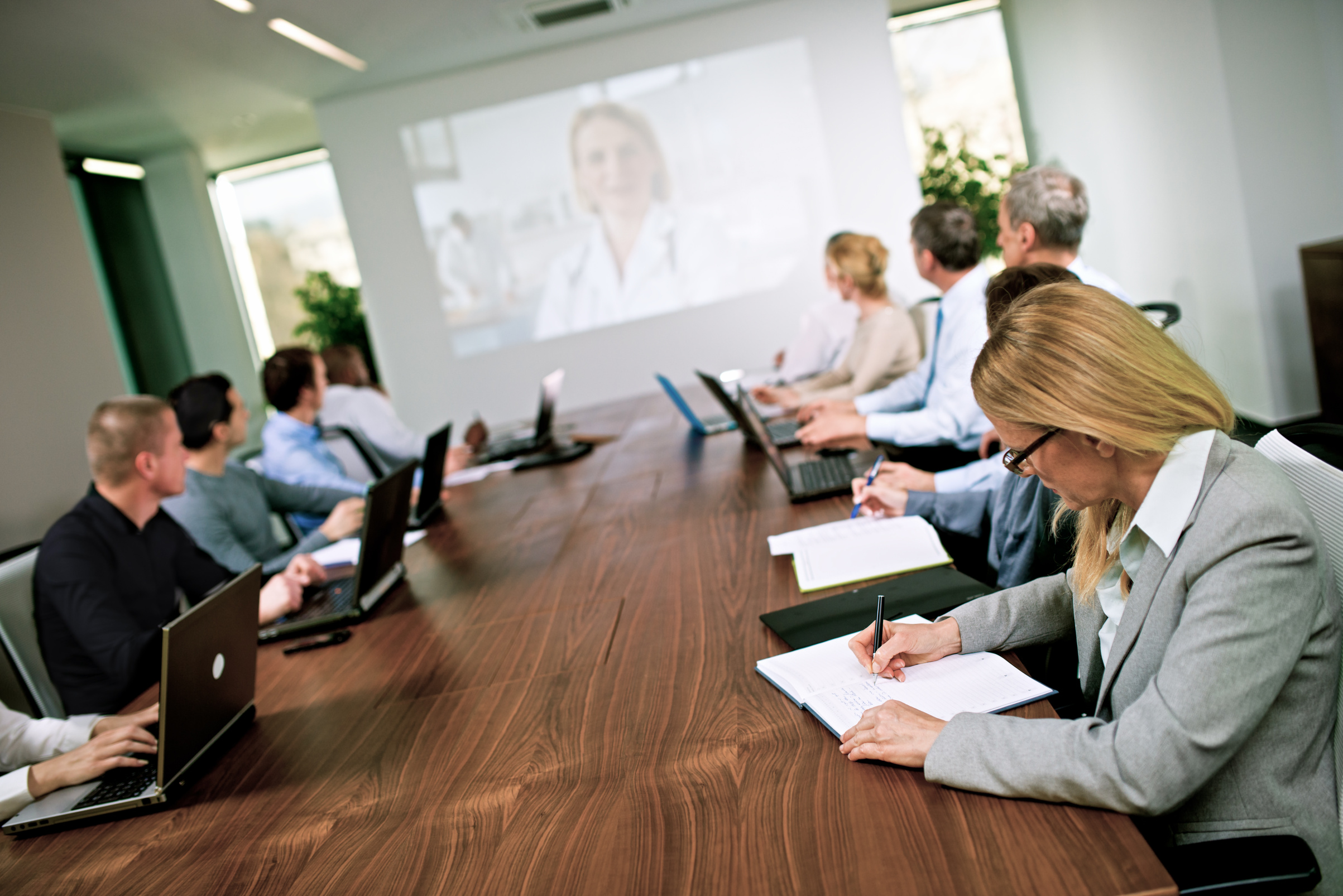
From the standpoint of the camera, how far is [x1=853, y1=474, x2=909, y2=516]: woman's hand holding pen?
1.96 metres

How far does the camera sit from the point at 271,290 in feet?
27.8

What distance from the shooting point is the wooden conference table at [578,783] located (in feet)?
2.98

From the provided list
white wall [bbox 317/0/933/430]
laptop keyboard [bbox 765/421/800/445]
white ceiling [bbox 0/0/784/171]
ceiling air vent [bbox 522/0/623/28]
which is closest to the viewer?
laptop keyboard [bbox 765/421/800/445]

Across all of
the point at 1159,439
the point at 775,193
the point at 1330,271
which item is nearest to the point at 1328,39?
the point at 1330,271

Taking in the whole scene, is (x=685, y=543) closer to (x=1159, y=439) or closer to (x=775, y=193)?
(x=1159, y=439)

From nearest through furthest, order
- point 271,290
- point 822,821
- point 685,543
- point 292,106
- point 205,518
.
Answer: point 822,821
point 685,543
point 205,518
point 292,106
point 271,290

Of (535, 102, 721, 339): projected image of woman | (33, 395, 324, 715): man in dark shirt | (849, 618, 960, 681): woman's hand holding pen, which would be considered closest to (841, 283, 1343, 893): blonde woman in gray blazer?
(849, 618, 960, 681): woman's hand holding pen

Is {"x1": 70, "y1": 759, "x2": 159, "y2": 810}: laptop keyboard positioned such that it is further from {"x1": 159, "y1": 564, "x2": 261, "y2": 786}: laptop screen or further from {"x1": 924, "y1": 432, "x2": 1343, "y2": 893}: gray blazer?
{"x1": 924, "y1": 432, "x2": 1343, "y2": 893}: gray blazer

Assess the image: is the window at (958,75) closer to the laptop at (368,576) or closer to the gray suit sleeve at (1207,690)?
the laptop at (368,576)

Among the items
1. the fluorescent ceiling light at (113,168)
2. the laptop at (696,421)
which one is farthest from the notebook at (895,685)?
the fluorescent ceiling light at (113,168)

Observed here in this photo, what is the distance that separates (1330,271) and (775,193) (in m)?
4.08

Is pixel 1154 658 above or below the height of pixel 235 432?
below

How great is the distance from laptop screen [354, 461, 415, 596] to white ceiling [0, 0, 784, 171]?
3.74 m

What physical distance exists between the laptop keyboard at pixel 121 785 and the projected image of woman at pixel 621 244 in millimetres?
6112
